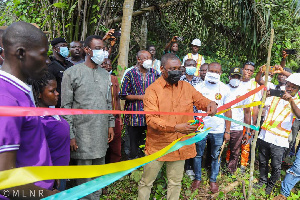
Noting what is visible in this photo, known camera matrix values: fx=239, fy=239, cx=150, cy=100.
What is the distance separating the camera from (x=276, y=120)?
3.49 meters

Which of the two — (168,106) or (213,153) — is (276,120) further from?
(168,106)

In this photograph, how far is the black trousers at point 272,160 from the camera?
351cm

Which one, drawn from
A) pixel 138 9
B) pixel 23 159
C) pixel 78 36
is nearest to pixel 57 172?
pixel 23 159

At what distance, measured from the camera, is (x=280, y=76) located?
4.69 metres

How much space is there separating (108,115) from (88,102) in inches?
13.3

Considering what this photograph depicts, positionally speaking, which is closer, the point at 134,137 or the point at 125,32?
the point at 134,137

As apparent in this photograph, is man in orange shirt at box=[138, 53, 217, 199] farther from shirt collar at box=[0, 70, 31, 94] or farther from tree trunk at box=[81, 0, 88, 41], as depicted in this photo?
tree trunk at box=[81, 0, 88, 41]

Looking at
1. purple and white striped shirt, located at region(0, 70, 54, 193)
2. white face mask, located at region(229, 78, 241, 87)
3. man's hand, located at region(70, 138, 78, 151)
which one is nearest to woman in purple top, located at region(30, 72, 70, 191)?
man's hand, located at region(70, 138, 78, 151)

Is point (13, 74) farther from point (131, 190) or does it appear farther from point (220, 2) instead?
point (220, 2)

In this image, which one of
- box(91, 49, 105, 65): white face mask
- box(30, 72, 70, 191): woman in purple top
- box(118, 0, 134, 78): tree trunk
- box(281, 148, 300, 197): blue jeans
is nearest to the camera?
box(30, 72, 70, 191): woman in purple top

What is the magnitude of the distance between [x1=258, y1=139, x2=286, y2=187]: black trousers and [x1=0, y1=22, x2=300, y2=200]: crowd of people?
1 centimetres

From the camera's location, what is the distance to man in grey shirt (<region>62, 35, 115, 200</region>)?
102 inches

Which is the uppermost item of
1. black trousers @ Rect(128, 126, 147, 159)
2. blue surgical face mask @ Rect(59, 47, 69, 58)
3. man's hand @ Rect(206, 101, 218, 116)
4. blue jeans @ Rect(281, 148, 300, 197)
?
blue surgical face mask @ Rect(59, 47, 69, 58)

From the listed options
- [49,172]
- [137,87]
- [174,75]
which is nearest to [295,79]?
[174,75]
